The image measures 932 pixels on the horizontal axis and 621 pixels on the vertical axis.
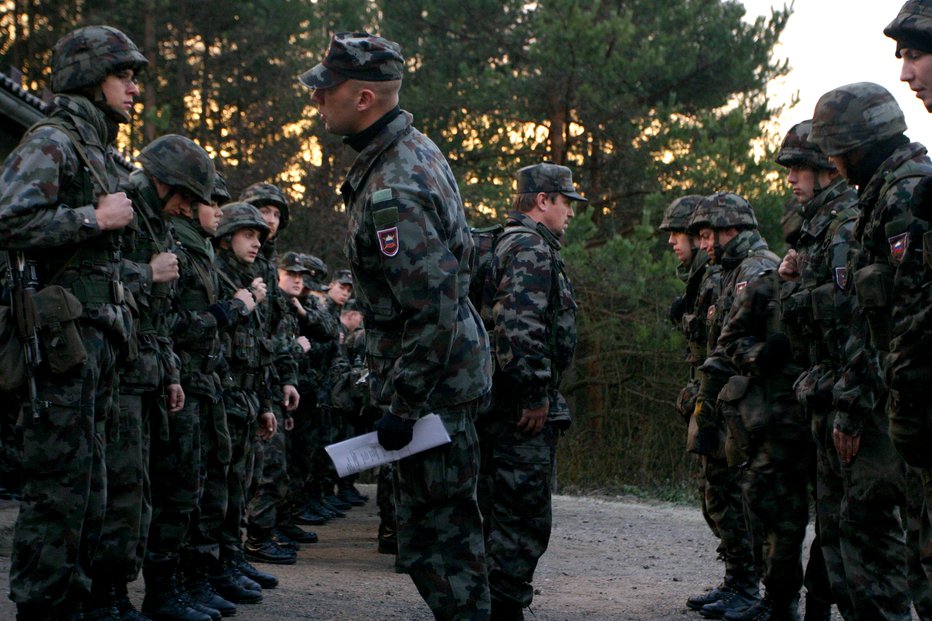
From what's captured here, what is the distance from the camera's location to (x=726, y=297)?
728cm

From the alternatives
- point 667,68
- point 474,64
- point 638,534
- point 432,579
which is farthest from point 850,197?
point 474,64

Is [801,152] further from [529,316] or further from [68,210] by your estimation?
[68,210]

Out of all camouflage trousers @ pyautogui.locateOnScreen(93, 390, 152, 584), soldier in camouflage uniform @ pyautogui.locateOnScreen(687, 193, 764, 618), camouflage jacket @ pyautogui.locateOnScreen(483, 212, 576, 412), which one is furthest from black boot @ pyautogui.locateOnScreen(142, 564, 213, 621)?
soldier in camouflage uniform @ pyautogui.locateOnScreen(687, 193, 764, 618)

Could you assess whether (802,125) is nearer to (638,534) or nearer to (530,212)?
(530,212)

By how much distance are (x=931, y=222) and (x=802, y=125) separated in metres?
2.63

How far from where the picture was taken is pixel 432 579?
418cm

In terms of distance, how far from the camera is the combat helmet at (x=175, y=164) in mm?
6031

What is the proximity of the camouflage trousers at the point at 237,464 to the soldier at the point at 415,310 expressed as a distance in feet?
9.40

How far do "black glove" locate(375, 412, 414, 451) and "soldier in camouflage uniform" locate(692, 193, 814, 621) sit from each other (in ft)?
9.93

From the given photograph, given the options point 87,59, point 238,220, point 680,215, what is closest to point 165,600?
point 238,220

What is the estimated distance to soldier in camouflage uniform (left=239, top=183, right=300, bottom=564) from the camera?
8.72 m

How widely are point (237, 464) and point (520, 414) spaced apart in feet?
6.56

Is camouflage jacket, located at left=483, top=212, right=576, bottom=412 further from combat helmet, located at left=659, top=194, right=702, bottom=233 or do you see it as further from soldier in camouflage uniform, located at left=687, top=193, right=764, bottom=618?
combat helmet, located at left=659, top=194, right=702, bottom=233

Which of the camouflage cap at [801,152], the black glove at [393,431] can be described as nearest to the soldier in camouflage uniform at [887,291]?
the camouflage cap at [801,152]
